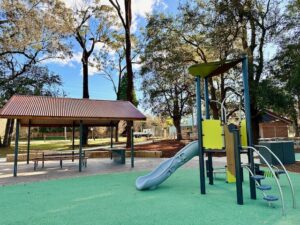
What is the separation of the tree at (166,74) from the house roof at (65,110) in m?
5.75

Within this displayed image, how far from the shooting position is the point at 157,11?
1692 centimetres

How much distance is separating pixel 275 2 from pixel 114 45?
16602mm

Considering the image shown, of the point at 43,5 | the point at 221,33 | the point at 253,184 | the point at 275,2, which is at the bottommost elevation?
the point at 253,184

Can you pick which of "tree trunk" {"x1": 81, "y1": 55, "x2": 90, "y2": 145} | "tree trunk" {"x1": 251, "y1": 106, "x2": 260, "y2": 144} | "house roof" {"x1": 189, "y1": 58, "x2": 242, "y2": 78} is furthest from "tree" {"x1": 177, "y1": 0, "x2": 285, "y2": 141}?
"tree trunk" {"x1": 81, "y1": 55, "x2": 90, "y2": 145}

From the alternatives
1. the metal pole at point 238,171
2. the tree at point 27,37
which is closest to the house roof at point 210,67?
the metal pole at point 238,171

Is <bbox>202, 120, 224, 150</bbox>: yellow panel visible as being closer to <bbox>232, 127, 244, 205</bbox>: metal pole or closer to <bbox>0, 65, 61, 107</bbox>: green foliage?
<bbox>232, 127, 244, 205</bbox>: metal pole

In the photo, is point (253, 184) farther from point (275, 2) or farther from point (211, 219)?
point (275, 2)

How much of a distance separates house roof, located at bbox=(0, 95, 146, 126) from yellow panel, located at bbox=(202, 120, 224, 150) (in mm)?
4819

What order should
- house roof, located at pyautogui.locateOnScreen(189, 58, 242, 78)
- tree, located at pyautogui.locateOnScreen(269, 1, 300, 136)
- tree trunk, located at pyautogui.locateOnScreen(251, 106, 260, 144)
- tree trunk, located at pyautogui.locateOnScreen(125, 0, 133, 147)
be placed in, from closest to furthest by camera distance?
house roof, located at pyautogui.locateOnScreen(189, 58, 242, 78)
tree, located at pyautogui.locateOnScreen(269, 1, 300, 136)
tree trunk, located at pyautogui.locateOnScreen(251, 106, 260, 144)
tree trunk, located at pyautogui.locateOnScreen(125, 0, 133, 147)

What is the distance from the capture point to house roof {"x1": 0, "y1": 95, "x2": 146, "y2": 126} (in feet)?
28.8

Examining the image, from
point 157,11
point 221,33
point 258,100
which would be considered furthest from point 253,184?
point 157,11

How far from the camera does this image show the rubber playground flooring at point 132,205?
14.1ft

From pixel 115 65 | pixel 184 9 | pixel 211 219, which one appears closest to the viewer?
pixel 211 219

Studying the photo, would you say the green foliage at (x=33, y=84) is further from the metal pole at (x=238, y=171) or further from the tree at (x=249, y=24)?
the metal pole at (x=238, y=171)
